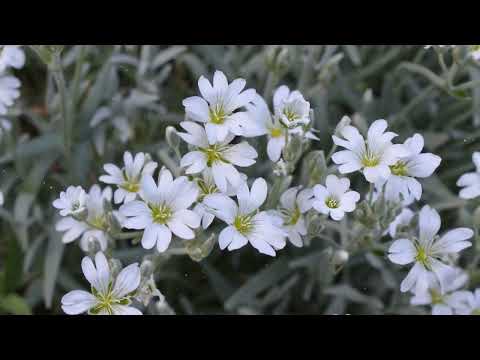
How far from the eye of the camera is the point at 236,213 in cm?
165

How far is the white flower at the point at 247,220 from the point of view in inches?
63.0

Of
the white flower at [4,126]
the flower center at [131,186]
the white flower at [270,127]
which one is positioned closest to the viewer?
the white flower at [270,127]

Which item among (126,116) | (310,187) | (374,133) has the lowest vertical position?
(310,187)

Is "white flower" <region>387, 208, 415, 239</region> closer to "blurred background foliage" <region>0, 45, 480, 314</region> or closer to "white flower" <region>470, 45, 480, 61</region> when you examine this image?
"blurred background foliage" <region>0, 45, 480, 314</region>

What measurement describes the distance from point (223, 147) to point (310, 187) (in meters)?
0.34

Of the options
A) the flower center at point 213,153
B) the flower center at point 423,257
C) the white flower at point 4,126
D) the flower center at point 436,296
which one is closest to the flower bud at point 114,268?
the flower center at point 213,153

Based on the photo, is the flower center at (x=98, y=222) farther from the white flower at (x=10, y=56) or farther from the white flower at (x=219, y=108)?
the white flower at (x=10, y=56)

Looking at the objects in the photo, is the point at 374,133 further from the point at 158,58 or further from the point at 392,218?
the point at 158,58

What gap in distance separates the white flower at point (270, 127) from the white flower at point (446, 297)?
0.68m

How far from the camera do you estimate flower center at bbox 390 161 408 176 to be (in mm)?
1744

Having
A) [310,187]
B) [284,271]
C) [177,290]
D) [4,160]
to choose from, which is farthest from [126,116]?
[310,187]

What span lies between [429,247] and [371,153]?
33 cm

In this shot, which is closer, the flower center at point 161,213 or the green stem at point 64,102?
the flower center at point 161,213

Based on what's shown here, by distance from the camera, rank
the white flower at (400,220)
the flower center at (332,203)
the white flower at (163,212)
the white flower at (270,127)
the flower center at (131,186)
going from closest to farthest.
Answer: the white flower at (163,212)
the flower center at (332,203)
the white flower at (270,127)
the flower center at (131,186)
the white flower at (400,220)
